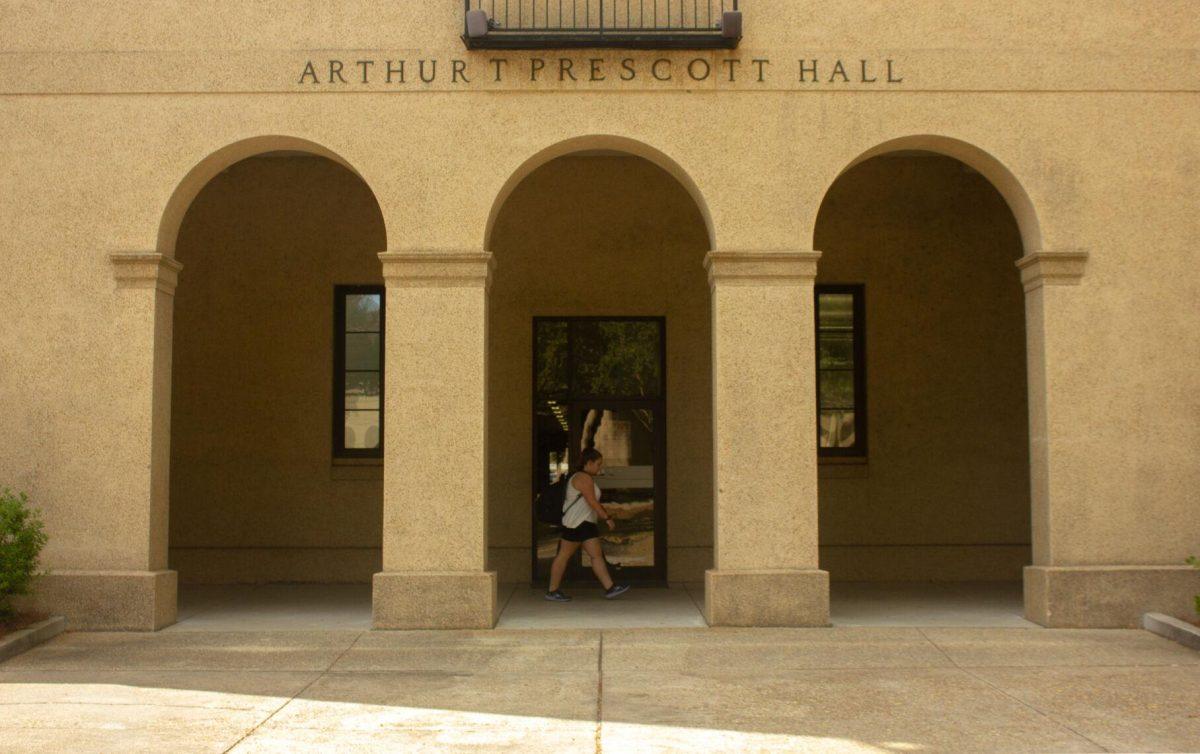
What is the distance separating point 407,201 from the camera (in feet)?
33.4

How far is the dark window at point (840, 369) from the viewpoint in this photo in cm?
1356

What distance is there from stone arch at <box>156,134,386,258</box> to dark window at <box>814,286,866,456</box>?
610 cm

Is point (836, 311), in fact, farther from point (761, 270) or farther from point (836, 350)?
point (761, 270)

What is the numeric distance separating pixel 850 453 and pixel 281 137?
7461 mm

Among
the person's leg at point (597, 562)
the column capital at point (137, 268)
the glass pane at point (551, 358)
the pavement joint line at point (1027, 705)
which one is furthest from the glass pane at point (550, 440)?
the pavement joint line at point (1027, 705)

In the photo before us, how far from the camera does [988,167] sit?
34.3 ft

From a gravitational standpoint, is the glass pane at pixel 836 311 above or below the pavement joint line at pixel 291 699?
above

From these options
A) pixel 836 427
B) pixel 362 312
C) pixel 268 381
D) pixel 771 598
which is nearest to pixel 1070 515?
pixel 771 598

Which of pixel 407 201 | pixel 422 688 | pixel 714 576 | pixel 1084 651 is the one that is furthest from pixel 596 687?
pixel 407 201

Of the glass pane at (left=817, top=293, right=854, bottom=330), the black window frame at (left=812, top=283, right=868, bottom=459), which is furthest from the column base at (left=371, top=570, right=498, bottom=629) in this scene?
the glass pane at (left=817, top=293, right=854, bottom=330)

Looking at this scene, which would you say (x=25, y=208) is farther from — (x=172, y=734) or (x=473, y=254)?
(x=172, y=734)

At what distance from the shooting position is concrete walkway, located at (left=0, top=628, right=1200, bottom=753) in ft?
21.2

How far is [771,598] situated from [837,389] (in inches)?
175

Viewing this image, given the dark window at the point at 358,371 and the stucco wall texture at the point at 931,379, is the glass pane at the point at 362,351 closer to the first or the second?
the dark window at the point at 358,371
